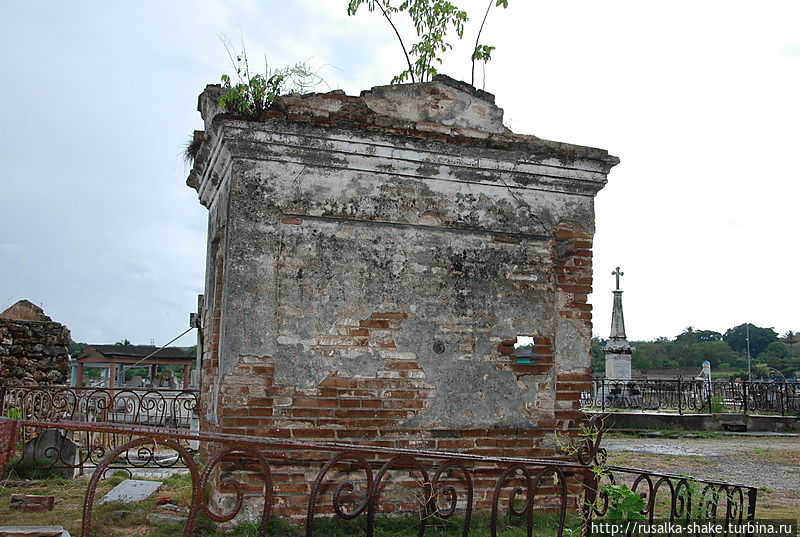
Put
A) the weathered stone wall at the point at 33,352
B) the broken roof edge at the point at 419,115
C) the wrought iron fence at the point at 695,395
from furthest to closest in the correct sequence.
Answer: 1. the wrought iron fence at the point at 695,395
2. the weathered stone wall at the point at 33,352
3. the broken roof edge at the point at 419,115

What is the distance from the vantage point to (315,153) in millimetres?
5738

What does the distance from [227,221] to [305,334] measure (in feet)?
3.74

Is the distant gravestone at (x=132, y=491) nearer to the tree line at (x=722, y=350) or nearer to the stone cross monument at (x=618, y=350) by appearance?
the stone cross monument at (x=618, y=350)

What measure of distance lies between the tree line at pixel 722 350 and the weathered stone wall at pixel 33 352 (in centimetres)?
4877

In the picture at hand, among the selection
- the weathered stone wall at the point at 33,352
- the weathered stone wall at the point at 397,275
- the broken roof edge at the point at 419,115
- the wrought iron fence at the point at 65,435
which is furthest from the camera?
the weathered stone wall at the point at 33,352

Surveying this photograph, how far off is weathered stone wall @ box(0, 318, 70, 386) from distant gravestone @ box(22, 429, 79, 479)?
13.4 feet

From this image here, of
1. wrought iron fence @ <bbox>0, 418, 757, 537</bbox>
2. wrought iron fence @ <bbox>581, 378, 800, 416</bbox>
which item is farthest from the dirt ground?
wrought iron fence @ <bbox>581, 378, 800, 416</bbox>

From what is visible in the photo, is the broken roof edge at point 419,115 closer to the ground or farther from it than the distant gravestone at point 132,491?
farther from it

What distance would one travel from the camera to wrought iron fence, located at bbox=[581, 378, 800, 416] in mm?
19984

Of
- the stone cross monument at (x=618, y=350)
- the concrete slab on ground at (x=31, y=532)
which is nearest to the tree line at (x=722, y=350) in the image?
the stone cross monument at (x=618, y=350)

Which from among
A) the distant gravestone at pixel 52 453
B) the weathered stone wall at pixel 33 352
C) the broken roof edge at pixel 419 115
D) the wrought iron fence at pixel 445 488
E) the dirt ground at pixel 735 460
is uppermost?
the broken roof edge at pixel 419 115

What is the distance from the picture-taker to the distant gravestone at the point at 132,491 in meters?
6.34

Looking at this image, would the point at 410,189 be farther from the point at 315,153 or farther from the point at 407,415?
the point at 407,415

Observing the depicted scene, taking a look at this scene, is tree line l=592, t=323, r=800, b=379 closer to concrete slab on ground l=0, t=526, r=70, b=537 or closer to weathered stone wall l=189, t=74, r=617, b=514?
weathered stone wall l=189, t=74, r=617, b=514
